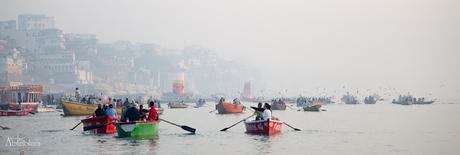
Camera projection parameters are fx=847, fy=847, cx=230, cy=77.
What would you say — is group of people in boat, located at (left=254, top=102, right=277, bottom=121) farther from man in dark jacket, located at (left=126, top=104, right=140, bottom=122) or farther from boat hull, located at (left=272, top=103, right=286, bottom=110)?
boat hull, located at (left=272, top=103, right=286, bottom=110)

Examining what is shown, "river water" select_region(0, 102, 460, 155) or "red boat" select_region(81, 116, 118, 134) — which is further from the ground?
"red boat" select_region(81, 116, 118, 134)

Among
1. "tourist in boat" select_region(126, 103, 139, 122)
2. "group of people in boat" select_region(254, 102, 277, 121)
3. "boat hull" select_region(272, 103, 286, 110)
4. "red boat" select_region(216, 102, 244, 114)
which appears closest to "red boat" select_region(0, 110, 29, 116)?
"red boat" select_region(216, 102, 244, 114)

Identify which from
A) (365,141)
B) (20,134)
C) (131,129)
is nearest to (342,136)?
(365,141)

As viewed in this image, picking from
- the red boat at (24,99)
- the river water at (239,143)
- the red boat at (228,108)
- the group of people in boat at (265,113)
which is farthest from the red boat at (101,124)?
the red boat at (228,108)

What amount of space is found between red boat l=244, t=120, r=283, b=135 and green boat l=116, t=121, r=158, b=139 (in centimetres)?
695

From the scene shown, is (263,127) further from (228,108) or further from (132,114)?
(228,108)

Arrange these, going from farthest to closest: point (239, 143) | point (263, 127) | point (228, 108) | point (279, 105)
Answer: point (279, 105) → point (228, 108) → point (263, 127) → point (239, 143)

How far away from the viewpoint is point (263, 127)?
49.5m

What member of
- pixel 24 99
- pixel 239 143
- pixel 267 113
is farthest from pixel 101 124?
pixel 24 99

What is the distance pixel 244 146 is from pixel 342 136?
1180cm

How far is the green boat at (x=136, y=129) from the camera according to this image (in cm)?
4403

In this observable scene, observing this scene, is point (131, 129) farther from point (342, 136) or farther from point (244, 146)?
point (342, 136)

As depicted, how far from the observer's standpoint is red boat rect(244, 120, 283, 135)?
161 ft

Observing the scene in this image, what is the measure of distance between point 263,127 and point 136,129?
8581mm
